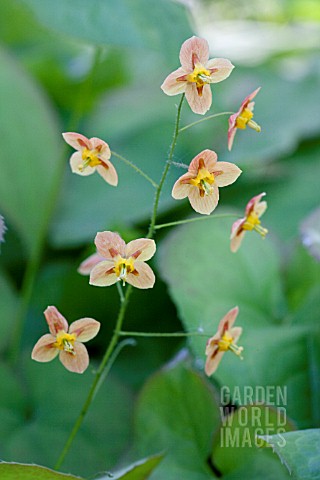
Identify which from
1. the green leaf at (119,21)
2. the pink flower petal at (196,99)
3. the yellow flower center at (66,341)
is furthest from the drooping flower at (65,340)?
the green leaf at (119,21)

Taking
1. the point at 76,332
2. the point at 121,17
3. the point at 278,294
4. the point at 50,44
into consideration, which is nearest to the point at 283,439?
the point at 76,332

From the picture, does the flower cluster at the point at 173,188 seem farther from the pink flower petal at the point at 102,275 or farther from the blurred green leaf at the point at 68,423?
the blurred green leaf at the point at 68,423

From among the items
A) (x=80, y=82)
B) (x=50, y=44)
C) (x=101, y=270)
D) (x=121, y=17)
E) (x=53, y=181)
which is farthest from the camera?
(x=50, y=44)

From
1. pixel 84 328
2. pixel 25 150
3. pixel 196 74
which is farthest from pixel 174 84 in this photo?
pixel 25 150

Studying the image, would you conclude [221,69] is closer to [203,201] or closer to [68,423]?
[203,201]

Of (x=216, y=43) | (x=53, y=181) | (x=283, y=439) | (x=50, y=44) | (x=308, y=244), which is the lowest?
(x=283, y=439)

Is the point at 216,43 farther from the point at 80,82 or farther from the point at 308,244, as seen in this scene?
the point at 308,244
